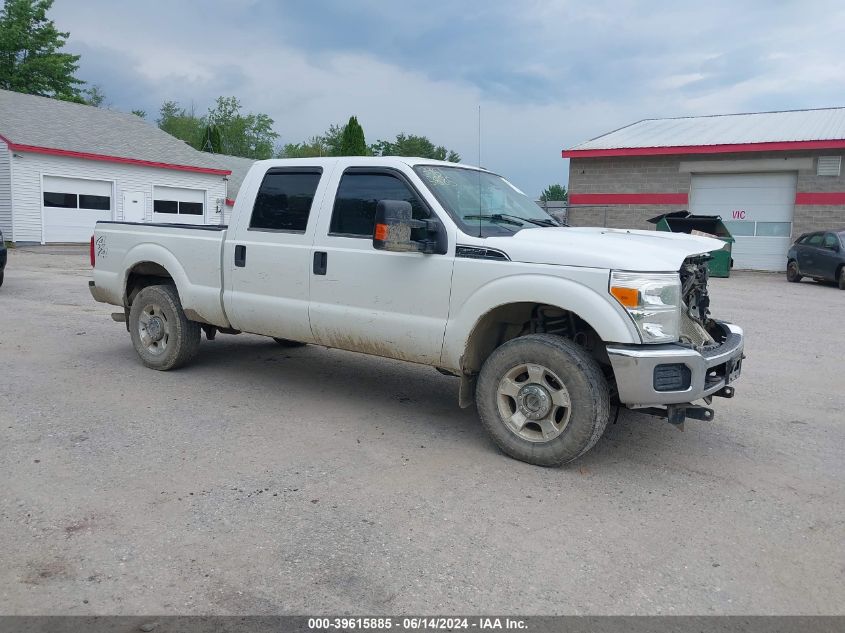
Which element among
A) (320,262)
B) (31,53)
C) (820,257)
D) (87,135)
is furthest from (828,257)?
(31,53)

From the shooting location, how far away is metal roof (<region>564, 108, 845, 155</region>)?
23.9 meters

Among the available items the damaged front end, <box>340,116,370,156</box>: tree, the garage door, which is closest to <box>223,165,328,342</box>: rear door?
the damaged front end

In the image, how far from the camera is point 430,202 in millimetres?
4988

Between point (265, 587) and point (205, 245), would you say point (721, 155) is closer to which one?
point (205, 245)

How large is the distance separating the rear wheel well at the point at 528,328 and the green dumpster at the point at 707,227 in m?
16.6

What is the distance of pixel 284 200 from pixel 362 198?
0.83 metres

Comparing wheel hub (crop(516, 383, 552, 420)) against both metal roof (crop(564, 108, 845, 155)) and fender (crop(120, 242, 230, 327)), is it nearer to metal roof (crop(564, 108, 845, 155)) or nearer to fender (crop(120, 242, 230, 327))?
fender (crop(120, 242, 230, 327))

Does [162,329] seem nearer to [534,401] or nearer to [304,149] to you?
[534,401]

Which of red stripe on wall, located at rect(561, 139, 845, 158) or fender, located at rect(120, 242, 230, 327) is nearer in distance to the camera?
fender, located at rect(120, 242, 230, 327)

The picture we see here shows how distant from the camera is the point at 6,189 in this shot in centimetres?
2492

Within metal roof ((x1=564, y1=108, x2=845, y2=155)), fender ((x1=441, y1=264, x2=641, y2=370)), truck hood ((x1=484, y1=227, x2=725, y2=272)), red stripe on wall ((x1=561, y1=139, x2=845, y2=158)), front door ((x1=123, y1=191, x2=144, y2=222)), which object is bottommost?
fender ((x1=441, y1=264, x2=641, y2=370))

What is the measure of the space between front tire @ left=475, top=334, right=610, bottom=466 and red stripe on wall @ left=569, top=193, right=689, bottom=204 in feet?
76.1

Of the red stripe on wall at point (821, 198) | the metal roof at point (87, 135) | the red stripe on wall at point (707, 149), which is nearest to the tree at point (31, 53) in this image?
the metal roof at point (87, 135)

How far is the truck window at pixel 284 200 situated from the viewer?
5727mm
